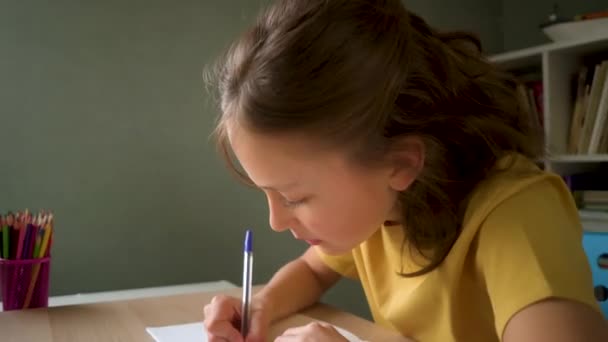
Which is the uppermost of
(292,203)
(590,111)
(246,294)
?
(292,203)

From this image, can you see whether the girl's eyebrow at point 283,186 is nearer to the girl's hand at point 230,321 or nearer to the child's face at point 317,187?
the child's face at point 317,187

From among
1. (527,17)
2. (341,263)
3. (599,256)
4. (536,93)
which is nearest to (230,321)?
(341,263)

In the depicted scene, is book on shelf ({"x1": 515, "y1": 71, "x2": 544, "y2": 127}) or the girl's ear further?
book on shelf ({"x1": 515, "y1": 71, "x2": 544, "y2": 127})

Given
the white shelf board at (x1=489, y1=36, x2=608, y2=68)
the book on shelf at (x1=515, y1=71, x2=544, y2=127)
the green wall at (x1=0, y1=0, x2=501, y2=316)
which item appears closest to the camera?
the green wall at (x1=0, y1=0, x2=501, y2=316)

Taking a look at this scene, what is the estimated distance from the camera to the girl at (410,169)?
61cm

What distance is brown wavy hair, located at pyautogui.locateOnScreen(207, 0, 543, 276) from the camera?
2.00 feet

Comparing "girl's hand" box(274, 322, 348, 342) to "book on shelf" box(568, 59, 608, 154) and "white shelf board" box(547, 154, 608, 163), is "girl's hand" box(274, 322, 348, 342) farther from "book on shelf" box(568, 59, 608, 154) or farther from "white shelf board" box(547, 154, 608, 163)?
"book on shelf" box(568, 59, 608, 154)

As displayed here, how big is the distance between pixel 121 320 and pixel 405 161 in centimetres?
42

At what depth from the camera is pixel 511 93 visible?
80 cm

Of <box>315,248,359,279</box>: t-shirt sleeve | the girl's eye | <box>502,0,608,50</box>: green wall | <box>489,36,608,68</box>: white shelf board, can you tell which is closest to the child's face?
the girl's eye

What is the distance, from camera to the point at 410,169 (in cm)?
71

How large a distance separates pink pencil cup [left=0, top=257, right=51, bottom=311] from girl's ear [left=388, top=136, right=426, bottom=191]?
54cm

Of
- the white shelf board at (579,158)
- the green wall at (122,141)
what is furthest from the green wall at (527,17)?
the green wall at (122,141)

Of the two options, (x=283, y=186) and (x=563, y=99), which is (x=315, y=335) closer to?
(x=283, y=186)
